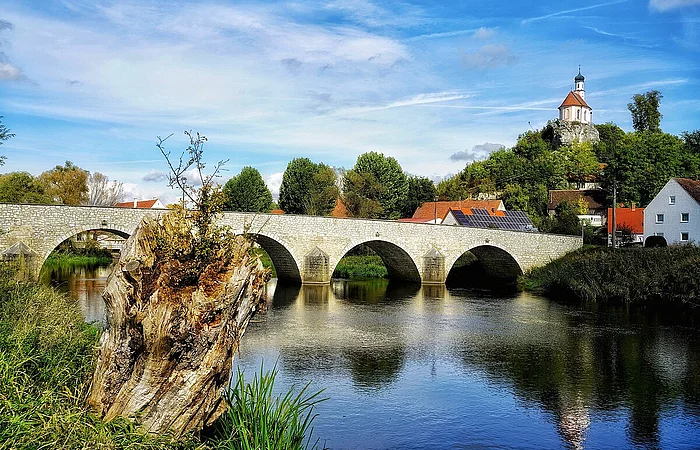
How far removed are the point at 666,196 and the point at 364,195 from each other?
22569mm

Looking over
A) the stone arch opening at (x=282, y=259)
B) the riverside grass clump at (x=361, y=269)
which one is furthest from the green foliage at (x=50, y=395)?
the riverside grass clump at (x=361, y=269)

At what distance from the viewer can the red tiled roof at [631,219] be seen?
4388 centimetres

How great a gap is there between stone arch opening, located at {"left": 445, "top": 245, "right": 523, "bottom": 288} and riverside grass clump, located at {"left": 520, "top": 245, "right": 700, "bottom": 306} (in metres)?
5.77

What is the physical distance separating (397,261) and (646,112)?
5320 cm

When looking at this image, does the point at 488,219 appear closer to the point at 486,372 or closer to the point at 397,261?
the point at 397,261

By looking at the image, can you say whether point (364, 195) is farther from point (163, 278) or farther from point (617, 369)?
point (163, 278)

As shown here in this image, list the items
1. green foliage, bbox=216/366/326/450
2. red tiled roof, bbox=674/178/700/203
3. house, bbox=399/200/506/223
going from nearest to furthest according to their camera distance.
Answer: green foliage, bbox=216/366/326/450 < red tiled roof, bbox=674/178/700/203 < house, bbox=399/200/506/223

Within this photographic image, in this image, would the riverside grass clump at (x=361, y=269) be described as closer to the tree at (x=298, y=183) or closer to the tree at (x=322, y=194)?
the tree at (x=322, y=194)

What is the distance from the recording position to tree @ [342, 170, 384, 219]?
4981cm

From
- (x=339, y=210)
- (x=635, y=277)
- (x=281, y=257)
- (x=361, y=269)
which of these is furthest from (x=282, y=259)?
(x=339, y=210)

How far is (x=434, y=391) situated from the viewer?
35.8ft

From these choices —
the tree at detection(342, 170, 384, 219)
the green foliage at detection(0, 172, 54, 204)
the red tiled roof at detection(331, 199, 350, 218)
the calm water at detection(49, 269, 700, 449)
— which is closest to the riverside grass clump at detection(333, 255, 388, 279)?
the tree at detection(342, 170, 384, 219)

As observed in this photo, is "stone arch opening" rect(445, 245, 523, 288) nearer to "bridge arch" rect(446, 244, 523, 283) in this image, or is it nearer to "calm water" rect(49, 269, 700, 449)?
"bridge arch" rect(446, 244, 523, 283)

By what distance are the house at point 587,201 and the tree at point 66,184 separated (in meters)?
36.5
